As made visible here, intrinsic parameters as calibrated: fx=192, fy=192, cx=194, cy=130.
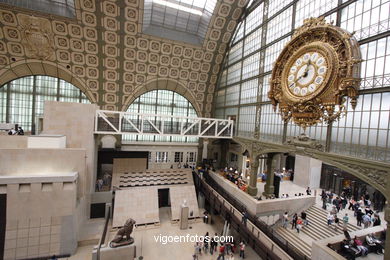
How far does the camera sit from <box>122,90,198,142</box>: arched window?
26.8 metres

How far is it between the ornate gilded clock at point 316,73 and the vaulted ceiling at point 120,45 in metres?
12.0

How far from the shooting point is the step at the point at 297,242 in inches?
465

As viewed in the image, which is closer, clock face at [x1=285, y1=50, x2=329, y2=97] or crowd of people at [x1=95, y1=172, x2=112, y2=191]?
clock face at [x1=285, y1=50, x2=329, y2=97]

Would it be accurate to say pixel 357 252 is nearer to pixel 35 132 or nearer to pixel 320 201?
pixel 320 201

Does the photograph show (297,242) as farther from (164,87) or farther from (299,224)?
(164,87)

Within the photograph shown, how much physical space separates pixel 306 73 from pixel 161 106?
19.6m

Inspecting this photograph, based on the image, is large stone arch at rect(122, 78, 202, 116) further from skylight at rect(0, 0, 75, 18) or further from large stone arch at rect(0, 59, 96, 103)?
skylight at rect(0, 0, 75, 18)

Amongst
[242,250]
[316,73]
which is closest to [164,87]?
[316,73]

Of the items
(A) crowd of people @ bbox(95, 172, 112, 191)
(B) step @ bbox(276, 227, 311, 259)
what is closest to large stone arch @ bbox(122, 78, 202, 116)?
(A) crowd of people @ bbox(95, 172, 112, 191)

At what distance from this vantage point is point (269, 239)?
1121cm

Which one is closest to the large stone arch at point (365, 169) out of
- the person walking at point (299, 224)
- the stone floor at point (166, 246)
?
the person walking at point (299, 224)

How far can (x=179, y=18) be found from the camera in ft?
78.7

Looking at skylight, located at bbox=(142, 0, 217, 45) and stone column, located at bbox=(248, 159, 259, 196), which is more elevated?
skylight, located at bbox=(142, 0, 217, 45)

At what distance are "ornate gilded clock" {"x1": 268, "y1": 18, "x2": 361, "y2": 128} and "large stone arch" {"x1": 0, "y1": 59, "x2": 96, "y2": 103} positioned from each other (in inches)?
879
